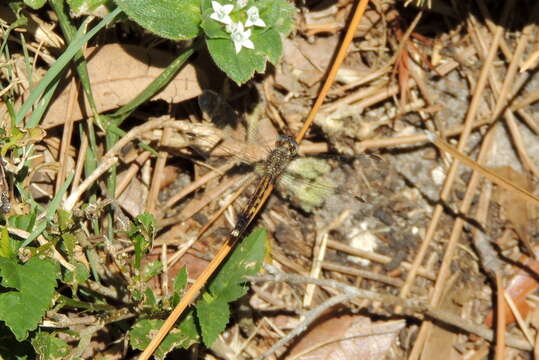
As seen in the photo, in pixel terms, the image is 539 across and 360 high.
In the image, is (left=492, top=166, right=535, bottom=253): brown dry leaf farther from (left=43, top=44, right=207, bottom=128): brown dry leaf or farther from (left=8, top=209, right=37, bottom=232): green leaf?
(left=8, top=209, right=37, bottom=232): green leaf

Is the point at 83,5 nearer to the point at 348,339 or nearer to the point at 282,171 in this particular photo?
the point at 282,171

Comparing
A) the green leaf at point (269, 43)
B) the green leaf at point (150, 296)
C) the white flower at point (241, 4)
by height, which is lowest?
the green leaf at point (150, 296)

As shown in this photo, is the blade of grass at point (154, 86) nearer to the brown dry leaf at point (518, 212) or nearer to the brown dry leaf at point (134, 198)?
the brown dry leaf at point (134, 198)

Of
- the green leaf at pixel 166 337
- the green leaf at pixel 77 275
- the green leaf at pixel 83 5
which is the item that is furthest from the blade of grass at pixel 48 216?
the green leaf at pixel 83 5

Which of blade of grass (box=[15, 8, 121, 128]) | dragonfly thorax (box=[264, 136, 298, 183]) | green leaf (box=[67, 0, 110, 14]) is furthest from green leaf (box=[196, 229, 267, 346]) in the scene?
Result: green leaf (box=[67, 0, 110, 14])

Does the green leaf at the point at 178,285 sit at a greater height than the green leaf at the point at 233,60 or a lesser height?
lesser

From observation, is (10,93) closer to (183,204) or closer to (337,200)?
(183,204)
